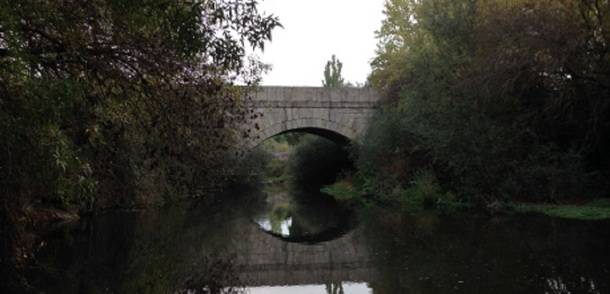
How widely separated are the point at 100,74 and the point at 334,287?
10.1 feet

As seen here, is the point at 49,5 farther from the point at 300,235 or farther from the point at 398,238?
the point at 300,235

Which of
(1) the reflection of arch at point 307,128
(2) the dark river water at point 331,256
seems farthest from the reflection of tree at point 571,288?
(1) the reflection of arch at point 307,128

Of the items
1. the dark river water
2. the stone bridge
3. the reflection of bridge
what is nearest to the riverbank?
the dark river water

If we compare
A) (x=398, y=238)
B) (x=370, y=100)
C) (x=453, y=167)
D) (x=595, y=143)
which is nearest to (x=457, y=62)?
(x=453, y=167)

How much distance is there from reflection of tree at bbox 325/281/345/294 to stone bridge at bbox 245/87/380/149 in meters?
15.2

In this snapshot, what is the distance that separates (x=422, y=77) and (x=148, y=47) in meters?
13.3

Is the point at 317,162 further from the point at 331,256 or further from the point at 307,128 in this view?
the point at 331,256

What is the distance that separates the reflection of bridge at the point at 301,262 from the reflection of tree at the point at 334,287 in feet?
0.65

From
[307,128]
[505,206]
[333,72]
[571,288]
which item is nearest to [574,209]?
[505,206]

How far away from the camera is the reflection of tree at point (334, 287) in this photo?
6523mm

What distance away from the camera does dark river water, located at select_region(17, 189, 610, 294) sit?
6.78 meters

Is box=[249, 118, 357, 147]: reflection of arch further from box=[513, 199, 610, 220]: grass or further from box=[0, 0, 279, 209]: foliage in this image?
box=[0, 0, 279, 209]: foliage

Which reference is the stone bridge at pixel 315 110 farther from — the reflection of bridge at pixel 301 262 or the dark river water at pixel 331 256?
the reflection of bridge at pixel 301 262

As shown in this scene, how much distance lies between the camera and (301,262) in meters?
8.98
